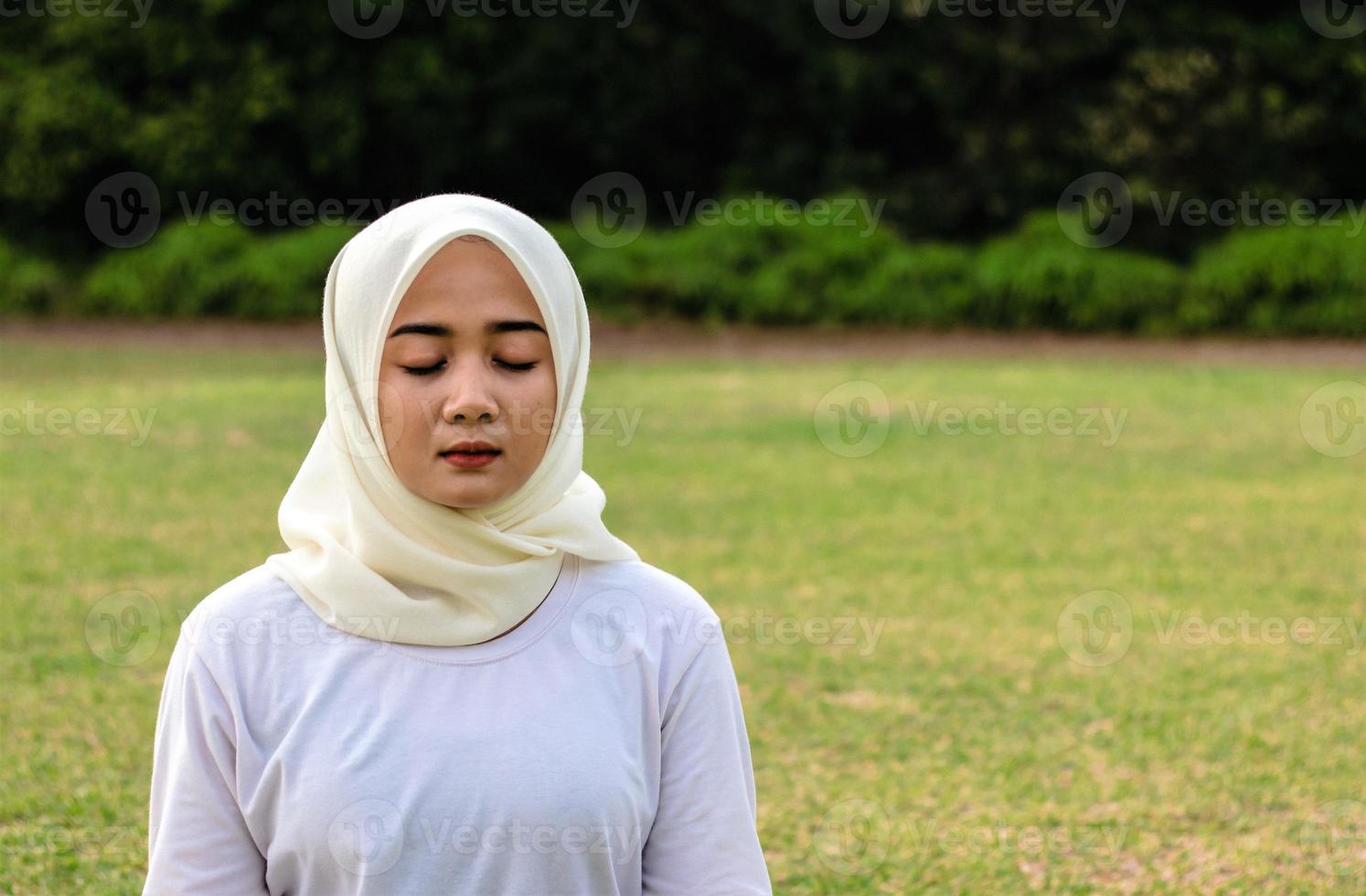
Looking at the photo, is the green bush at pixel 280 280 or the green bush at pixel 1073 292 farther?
the green bush at pixel 280 280

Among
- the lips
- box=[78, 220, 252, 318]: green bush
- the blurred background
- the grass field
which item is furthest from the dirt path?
the lips

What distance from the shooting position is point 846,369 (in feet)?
50.3

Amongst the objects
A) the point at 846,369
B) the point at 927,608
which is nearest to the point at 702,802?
the point at 927,608

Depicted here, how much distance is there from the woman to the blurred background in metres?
2.25

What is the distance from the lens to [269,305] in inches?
697

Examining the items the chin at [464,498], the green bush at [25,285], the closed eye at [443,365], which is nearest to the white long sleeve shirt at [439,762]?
the chin at [464,498]

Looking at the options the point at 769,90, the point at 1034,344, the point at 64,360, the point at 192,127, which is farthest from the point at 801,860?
the point at 769,90

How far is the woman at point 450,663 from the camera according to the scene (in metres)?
1.90

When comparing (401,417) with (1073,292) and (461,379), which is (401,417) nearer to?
(461,379)

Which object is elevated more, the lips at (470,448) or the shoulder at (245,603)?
the lips at (470,448)

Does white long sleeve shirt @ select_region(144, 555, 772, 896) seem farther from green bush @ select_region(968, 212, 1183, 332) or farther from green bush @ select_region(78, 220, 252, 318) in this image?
green bush @ select_region(78, 220, 252, 318)

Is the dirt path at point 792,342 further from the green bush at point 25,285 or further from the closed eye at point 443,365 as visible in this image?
the closed eye at point 443,365

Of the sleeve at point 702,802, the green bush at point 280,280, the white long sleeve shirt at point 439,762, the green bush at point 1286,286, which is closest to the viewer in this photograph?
the white long sleeve shirt at point 439,762

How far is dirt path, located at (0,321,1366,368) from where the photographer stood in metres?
16.4
